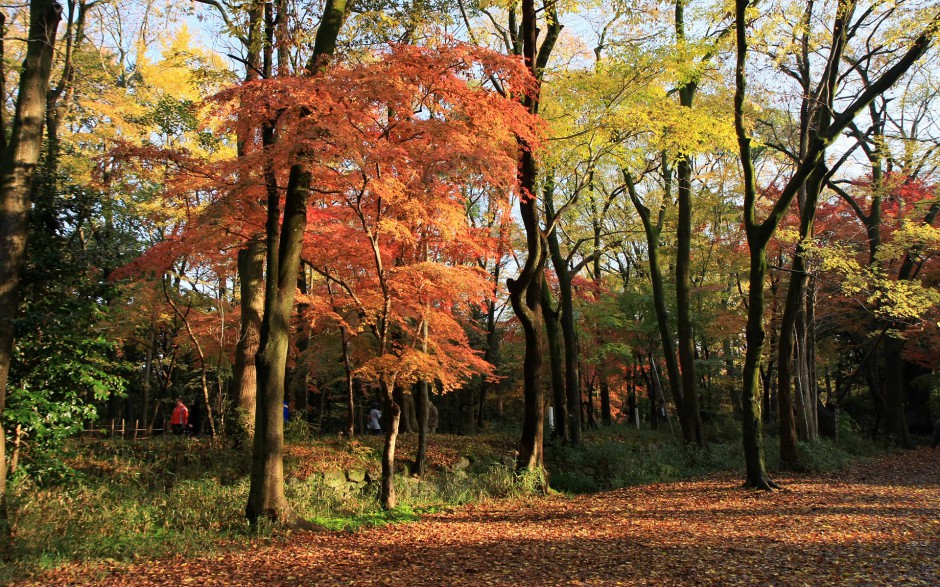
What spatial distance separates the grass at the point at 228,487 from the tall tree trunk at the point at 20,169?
30.5 inches

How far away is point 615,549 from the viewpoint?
20.0 ft

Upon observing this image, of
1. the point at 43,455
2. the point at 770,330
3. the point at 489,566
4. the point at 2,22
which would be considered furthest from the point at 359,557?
the point at 770,330

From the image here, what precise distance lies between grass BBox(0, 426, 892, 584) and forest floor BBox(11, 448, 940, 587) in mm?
459

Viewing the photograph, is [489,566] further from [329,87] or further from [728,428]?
[728,428]

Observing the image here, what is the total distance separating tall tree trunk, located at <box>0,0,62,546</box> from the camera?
596 centimetres

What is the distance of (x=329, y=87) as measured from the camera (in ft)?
22.4

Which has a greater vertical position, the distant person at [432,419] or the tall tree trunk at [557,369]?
the tall tree trunk at [557,369]

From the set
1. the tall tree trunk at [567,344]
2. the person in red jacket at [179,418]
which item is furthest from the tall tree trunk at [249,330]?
the tall tree trunk at [567,344]

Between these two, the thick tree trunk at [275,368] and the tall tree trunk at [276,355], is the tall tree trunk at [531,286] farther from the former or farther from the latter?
the thick tree trunk at [275,368]

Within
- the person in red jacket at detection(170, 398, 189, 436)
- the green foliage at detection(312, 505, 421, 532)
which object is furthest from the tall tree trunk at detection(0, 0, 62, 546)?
the person in red jacket at detection(170, 398, 189, 436)

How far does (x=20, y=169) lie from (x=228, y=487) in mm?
4758

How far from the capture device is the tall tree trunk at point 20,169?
596 cm

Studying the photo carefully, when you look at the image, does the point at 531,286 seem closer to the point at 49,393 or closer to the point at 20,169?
the point at 49,393

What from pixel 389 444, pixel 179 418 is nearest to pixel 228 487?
pixel 389 444
